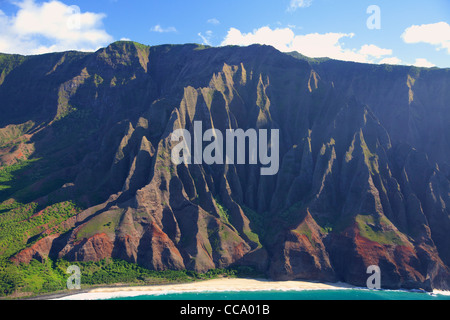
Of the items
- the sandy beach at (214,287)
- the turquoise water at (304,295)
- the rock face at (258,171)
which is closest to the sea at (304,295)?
the turquoise water at (304,295)

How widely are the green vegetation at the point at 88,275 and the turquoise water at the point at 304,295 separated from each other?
1038 cm

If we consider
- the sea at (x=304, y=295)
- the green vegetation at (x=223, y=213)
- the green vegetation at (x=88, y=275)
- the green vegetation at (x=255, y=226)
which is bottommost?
the sea at (x=304, y=295)

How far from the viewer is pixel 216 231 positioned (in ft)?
355

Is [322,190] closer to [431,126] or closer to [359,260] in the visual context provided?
[359,260]

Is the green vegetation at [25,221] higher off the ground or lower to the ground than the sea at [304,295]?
higher

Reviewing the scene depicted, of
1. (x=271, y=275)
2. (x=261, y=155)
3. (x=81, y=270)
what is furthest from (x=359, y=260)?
(x=81, y=270)

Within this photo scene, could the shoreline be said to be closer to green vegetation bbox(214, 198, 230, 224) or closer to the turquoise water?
the turquoise water

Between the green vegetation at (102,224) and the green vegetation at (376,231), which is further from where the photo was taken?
the green vegetation at (376,231)

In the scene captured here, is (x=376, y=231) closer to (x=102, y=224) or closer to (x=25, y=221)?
(x=102, y=224)

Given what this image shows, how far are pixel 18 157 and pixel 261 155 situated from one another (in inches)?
3494

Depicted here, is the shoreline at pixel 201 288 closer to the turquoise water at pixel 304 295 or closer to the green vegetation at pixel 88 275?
the green vegetation at pixel 88 275

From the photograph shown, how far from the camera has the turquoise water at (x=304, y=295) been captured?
84.6m

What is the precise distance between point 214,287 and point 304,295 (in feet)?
68.5

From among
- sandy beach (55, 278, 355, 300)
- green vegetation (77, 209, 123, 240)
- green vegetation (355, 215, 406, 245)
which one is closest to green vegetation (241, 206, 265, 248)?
sandy beach (55, 278, 355, 300)
